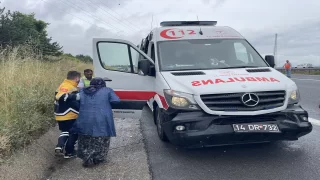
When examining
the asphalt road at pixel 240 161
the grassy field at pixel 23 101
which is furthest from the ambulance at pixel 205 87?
the grassy field at pixel 23 101

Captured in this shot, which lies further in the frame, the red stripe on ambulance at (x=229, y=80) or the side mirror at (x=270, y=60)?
the side mirror at (x=270, y=60)

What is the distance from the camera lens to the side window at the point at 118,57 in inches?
258

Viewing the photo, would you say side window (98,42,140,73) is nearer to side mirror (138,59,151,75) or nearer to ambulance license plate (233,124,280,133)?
side mirror (138,59,151,75)

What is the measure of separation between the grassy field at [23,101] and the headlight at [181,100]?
2303 millimetres

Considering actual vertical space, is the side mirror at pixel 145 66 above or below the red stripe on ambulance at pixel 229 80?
above

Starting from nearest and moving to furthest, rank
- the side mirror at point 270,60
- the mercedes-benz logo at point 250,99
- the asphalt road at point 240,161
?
1. the asphalt road at point 240,161
2. the mercedes-benz logo at point 250,99
3. the side mirror at point 270,60

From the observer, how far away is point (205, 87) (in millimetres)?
4957

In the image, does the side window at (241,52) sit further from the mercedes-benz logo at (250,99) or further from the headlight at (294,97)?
the mercedes-benz logo at (250,99)

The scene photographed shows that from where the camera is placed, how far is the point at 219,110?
15.9ft

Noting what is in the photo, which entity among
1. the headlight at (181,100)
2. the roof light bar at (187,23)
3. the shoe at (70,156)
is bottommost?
the shoe at (70,156)

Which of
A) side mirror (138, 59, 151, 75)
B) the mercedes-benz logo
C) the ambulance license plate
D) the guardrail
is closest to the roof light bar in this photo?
side mirror (138, 59, 151, 75)

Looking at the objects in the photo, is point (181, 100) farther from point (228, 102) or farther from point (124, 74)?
point (124, 74)

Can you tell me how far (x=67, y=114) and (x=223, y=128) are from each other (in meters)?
2.42

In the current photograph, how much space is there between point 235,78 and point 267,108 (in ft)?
2.12
